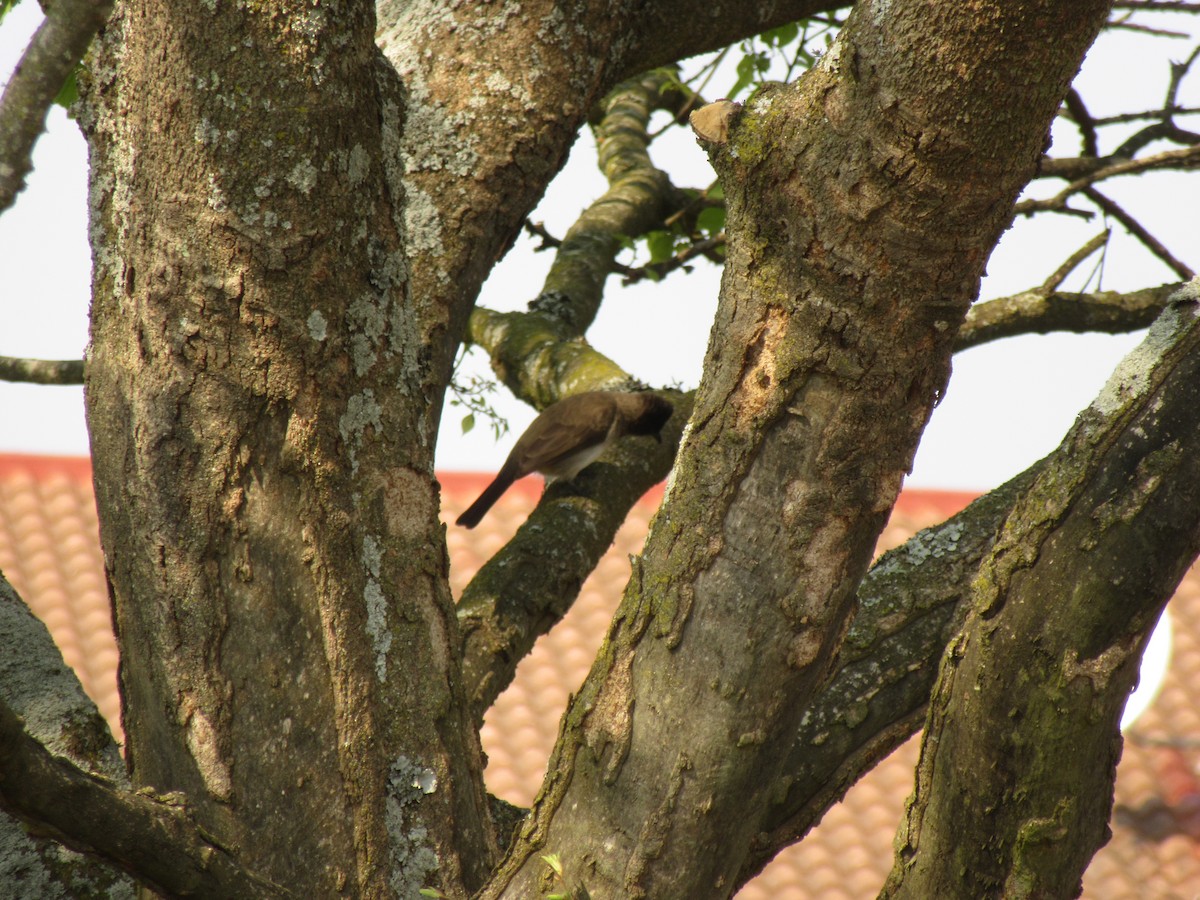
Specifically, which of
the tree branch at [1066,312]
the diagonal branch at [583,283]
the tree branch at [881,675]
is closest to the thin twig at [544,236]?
the diagonal branch at [583,283]

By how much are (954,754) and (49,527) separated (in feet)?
28.7

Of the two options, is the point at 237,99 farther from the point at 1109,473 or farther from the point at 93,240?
the point at 1109,473

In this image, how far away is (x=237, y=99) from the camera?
2172mm

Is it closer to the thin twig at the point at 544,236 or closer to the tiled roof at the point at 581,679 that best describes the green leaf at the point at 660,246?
the thin twig at the point at 544,236

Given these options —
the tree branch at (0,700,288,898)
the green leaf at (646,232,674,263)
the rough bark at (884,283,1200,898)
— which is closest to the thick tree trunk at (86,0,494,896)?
the tree branch at (0,700,288,898)

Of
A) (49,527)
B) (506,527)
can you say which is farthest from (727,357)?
(49,527)

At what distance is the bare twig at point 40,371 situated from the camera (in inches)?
134

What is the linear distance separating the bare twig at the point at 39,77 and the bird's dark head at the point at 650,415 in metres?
2.82

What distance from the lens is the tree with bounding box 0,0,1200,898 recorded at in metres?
1.77

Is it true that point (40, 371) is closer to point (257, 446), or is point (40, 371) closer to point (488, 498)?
point (257, 446)

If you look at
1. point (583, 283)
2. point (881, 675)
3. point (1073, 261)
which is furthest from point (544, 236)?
point (881, 675)

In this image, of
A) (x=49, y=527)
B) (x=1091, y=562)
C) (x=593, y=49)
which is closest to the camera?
(x=1091, y=562)

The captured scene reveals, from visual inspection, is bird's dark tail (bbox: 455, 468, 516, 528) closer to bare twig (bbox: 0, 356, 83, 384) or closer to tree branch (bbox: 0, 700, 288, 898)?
bare twig (bbox: 0, 356, 83, 384)

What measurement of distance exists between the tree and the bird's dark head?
72.7 inches
